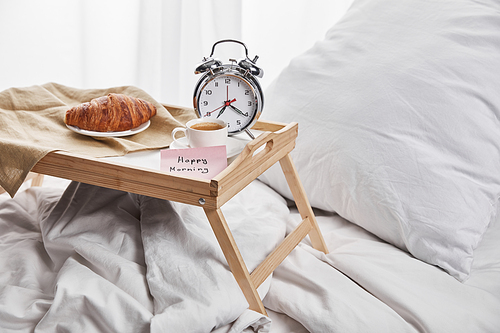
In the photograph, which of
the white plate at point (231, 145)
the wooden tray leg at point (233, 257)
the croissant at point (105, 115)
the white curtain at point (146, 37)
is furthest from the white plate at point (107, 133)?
the white curtain at point (146, 37)

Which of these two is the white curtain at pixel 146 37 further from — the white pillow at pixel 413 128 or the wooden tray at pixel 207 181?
the wooden tray at pixel 207 181

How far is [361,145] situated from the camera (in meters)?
0.95

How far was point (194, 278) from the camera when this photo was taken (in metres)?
0.73

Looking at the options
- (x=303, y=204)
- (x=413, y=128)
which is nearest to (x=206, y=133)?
(x=303, y=204)

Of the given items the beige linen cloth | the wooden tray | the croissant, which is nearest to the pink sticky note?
the wooden tray

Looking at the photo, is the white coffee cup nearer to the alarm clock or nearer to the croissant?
the alarm clock

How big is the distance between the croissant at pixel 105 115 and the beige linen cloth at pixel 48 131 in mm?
25

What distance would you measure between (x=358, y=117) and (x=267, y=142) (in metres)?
0.28

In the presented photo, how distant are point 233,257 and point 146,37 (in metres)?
1.49

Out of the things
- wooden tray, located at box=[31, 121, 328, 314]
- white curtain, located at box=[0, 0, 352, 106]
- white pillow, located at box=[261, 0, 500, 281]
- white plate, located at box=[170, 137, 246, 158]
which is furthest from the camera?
white curtain, located at box=[0, 0, 352, 106]

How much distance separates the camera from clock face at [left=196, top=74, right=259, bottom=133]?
827 millimetres

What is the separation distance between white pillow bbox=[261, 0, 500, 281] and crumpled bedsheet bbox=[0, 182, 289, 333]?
18 centimetres

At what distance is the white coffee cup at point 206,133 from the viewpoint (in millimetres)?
751

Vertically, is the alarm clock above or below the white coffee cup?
above
